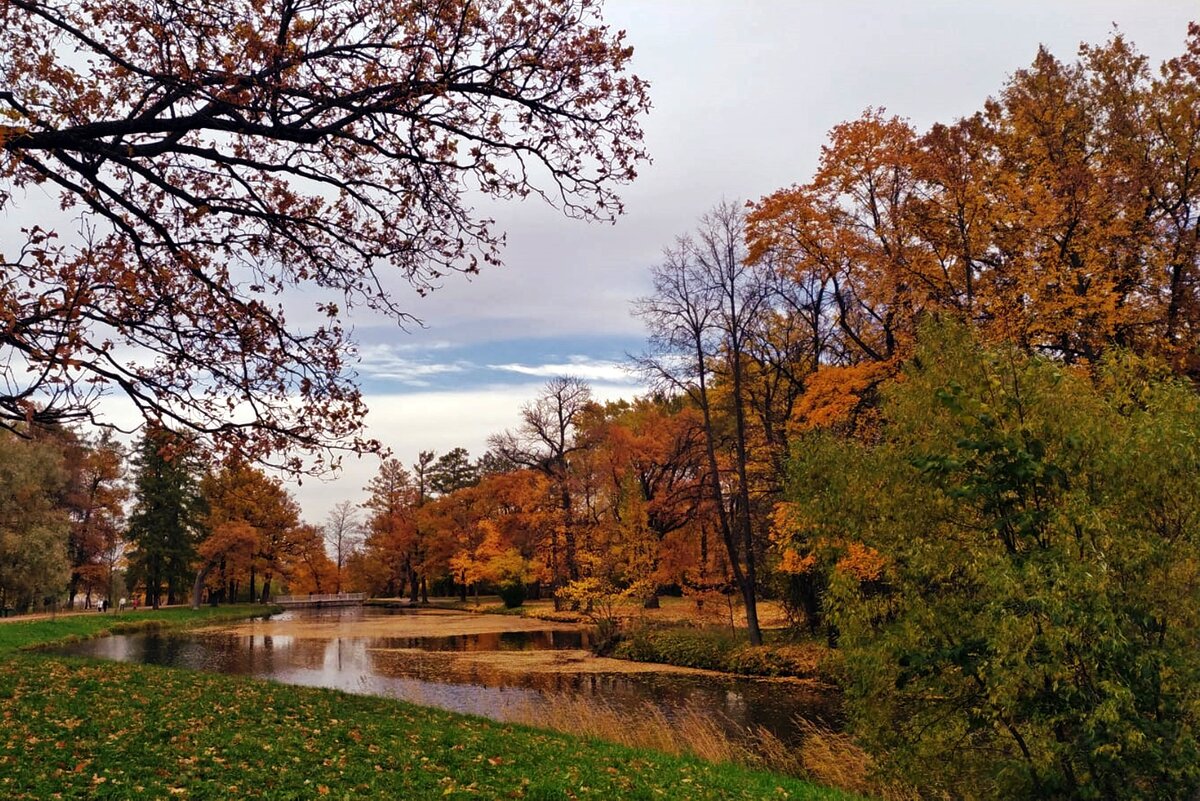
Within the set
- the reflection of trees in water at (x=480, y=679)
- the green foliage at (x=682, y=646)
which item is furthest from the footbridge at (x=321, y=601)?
the green foliage at (x=682, y=646)

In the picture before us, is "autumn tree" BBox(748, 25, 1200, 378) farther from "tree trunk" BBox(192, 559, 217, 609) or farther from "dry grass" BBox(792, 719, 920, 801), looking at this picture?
"tree trunk" BBox(192, 559, 217, 609)

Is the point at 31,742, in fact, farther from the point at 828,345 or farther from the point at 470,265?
the point at 828,345

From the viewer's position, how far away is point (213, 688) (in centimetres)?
1083

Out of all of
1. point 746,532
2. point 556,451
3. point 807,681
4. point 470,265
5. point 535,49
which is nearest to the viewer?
point 535,49

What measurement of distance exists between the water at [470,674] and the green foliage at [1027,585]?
18.7 ft

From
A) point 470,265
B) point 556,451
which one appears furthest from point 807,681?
point 556,451

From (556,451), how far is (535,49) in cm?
3684

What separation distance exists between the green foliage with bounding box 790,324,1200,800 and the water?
5.70 metres

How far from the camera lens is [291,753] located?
281 inches

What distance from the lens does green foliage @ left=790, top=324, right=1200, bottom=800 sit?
23.1ft

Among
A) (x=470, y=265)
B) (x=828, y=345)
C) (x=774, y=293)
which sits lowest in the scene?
(x=470, y=265)

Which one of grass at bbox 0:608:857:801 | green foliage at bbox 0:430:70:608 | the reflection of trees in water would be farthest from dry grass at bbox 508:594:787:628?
green foliage at bbox 0:430:70:608

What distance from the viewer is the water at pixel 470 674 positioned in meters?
15.9

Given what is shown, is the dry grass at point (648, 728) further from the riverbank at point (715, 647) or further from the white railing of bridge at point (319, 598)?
the white railing of bridge at point (319, 598)
